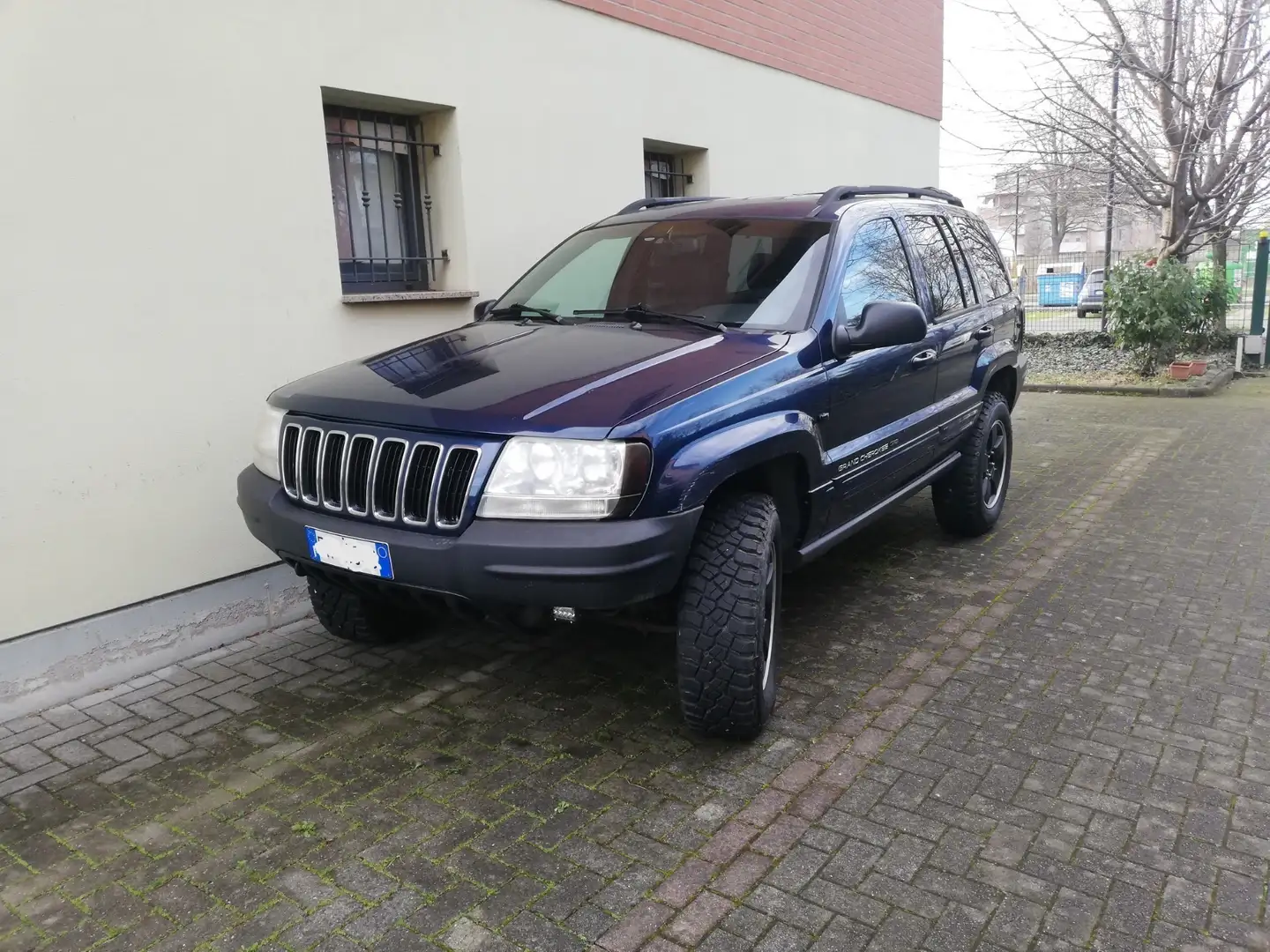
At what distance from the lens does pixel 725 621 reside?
3.11m

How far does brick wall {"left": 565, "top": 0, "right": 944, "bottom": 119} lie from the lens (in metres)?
7.59

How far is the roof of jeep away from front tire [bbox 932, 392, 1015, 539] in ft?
4.56

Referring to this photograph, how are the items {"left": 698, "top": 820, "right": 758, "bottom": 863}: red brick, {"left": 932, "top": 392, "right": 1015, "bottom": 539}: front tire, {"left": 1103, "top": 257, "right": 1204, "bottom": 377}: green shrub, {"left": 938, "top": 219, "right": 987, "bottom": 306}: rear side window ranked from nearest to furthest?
{"left": 698, "top": 820, "right": 758, "bottom": 863}: red brick, {"left": 938, "top": 219, "right": 987, "bottom": 306}: rear side window, {"left": 932, "top": 392, "right": 1015, "bottom": 539}: front tire, {"left": 1103, "top": 257, "right": 1204, "bottom": 377}: green shrub

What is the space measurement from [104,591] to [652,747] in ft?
8.22

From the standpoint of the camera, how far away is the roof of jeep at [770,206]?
4262 mm

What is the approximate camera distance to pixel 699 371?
128 inches

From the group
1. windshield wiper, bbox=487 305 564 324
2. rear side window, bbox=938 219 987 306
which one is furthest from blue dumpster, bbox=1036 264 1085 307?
windshield wiper, bbox=487 305 564 324

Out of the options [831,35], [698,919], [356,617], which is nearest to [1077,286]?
[831,35]

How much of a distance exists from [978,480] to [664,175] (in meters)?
3.92

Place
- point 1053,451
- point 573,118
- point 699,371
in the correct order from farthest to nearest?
point 1053,451, point 573,118, point 699,371

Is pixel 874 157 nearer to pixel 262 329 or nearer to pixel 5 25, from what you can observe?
pixel 262 329

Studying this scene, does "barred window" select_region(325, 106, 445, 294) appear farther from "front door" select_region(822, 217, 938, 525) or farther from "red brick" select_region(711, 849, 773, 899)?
"red brick" select_region(711, 849, 773, 899)

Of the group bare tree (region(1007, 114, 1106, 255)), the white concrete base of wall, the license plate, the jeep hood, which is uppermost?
bare tree (region(1007, 114, 1106, 255))

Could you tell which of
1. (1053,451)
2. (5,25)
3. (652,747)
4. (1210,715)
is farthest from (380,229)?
(1053,451)
